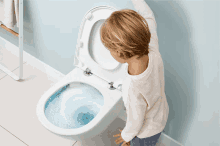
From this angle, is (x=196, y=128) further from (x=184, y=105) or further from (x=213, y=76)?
(x=213, y=76)

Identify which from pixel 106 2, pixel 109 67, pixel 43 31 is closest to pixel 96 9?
pixel 106 2

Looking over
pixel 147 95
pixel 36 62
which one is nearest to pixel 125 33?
pixel 147 95

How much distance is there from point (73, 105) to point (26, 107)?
566 mm

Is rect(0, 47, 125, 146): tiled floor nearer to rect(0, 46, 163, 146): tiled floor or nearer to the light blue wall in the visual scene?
rect(0, 46, 163, 146): tiled floor

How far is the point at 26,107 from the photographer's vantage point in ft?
5.30

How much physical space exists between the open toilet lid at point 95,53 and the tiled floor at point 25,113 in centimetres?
50

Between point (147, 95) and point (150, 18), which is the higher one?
point (150, 18)

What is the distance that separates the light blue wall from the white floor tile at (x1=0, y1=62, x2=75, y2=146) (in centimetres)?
33

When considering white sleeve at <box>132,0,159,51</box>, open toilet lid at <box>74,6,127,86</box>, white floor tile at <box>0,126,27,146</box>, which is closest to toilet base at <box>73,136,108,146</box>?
white floor tile at <box>0,126,27,146</box>

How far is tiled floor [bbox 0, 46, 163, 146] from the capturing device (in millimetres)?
1462

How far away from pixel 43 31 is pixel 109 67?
Result: 0.60 meters

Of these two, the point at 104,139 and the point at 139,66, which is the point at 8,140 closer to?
the point at 104,139

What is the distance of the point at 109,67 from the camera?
119 centimetres

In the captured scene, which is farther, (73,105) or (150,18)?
(73,105)
